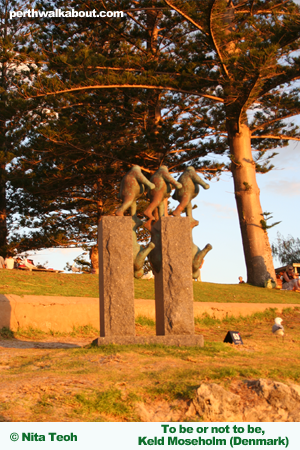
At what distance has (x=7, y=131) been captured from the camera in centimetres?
2138

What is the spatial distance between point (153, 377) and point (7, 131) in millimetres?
19065

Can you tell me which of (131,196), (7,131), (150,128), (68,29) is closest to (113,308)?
(131,196)

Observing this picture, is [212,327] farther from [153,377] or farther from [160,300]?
[153,377]

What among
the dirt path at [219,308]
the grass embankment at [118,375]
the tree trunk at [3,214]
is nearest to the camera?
the grass embankment at [118,375]

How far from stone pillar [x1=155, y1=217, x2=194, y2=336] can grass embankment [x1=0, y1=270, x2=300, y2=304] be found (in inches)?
159

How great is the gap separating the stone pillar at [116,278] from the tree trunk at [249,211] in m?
9.77

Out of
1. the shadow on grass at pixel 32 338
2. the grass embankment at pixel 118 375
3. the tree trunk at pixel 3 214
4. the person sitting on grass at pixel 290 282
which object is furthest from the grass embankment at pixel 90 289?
the tree trunk at pixel 3 214

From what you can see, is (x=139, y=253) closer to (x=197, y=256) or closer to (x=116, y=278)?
(x=116, y=278)

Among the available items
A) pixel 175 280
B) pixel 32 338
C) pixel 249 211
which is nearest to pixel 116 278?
pixel 175 280

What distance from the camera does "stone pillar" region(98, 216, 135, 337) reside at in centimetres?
617

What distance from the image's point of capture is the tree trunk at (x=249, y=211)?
15375 mm

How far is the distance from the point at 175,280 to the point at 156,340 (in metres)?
0.86

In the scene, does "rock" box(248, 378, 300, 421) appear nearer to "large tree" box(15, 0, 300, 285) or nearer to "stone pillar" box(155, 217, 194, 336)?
"stone pillar" box(155, 217, 194, 336)

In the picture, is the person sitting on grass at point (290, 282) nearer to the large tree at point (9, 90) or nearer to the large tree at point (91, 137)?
the large tree at point (91, 137)
